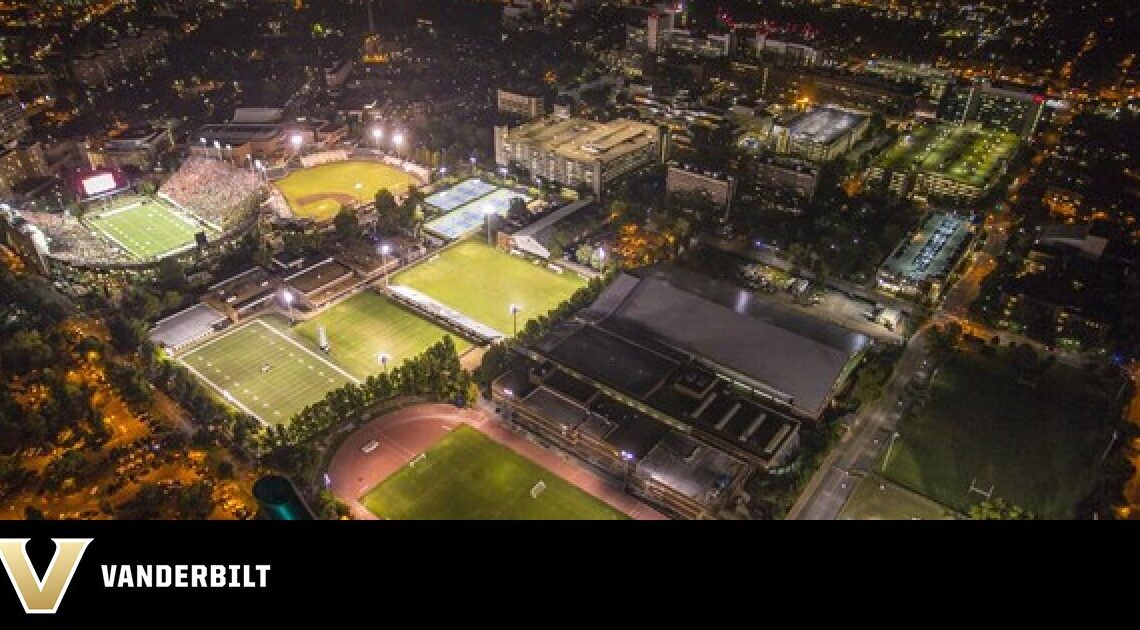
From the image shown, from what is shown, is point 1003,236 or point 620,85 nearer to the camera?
point 1003,236

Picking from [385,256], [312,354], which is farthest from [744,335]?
[385,256]

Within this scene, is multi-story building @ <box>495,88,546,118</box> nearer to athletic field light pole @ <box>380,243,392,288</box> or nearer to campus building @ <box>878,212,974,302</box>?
athletic field light pole @ <box>380,243,392,288</box>

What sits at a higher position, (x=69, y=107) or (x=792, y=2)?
(x=792, y=2)

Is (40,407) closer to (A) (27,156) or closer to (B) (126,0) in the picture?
(A) (27,156)

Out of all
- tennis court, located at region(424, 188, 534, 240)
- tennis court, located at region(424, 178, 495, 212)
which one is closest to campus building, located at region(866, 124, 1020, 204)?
tennis court, located at region(424, 188, 534, 240)
